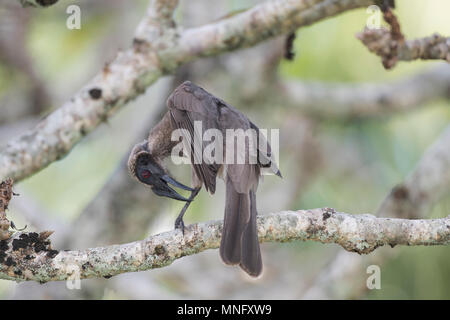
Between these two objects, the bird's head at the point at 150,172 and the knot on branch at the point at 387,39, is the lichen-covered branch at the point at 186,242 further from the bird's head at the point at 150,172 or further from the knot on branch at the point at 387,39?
the knot on branch at the point at 387,39

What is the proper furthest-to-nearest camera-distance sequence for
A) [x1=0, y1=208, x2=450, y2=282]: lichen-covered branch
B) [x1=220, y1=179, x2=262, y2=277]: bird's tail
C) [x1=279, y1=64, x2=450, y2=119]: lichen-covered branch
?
[x1=279, y1=64, x2=450, y2=119]: lichen-covered branch
[x1=220, y1=179, x2=262, y2=277]: bird's tail
[x1=0, y1=208, x2=450, y2=282]: lichen-covered branch

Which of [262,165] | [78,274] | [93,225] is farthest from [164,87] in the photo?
[78,274]

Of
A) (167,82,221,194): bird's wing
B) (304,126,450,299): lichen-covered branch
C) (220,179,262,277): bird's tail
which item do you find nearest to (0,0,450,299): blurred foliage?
(304,126,450,299): lichen-covered branch

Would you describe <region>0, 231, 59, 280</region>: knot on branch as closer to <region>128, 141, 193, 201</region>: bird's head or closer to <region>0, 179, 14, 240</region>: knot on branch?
<region>0, 179, 14, 240</region>: knot on branch

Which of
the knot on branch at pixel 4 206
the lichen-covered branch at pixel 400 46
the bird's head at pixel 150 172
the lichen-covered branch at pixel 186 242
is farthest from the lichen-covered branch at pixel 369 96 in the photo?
the knot on branch at pixel 4 206

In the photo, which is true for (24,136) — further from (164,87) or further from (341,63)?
(341,63)
